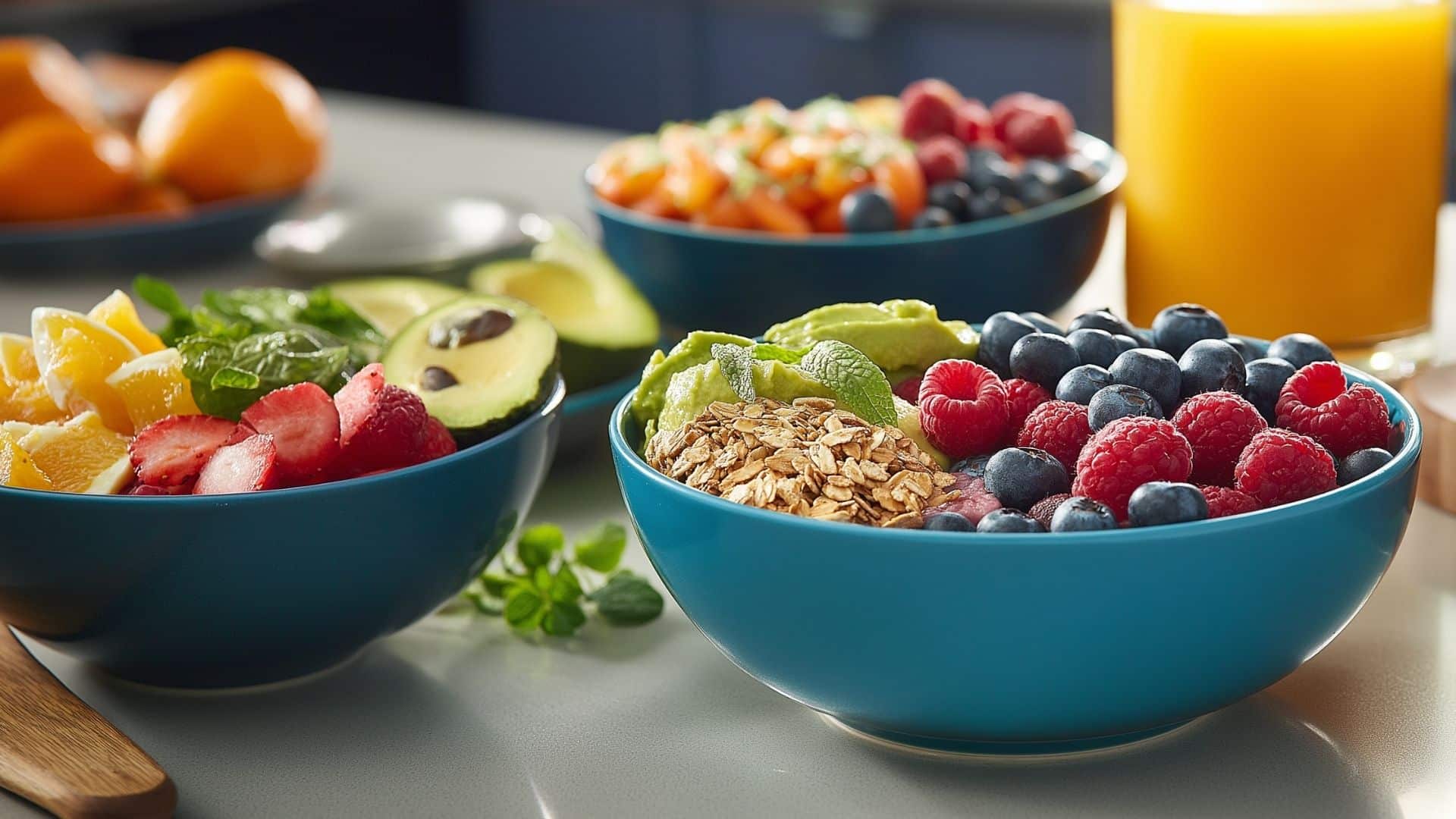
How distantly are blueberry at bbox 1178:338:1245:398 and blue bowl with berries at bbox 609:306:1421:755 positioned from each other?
90 millimetres

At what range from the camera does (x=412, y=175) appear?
2018 millimetres

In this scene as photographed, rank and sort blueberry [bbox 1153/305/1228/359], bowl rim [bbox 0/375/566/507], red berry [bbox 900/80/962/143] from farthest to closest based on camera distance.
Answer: red berry [bbox 900/80/962/143]
blueberry [bbox 1153/305/1228/359]
bowl rim [bbox 0/375/566/507]

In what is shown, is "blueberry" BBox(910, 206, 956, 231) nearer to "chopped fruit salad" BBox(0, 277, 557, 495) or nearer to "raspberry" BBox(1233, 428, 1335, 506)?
"chopped fruit salad" BBox(0, 277, 557, 495)

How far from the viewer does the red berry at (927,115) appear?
1.35 m

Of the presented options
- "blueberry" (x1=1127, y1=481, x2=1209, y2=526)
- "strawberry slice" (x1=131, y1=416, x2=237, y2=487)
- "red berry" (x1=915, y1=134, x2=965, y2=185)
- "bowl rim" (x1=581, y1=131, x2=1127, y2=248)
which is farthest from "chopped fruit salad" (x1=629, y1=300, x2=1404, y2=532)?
"red berry" (x1=915, y1=134, x2=965, y2=185)

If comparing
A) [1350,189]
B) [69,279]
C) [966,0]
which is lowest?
[966,0]

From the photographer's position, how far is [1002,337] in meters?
0.82

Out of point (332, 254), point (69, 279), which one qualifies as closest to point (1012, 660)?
point (332, 254)

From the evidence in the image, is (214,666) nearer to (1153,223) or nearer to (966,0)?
(1153,223)

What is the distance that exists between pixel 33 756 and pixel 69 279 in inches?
40.9

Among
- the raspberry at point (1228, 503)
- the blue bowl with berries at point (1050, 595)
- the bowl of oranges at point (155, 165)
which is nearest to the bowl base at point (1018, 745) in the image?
the blue bowl with berries at point (1050, 595)

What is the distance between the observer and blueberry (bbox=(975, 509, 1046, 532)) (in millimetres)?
652

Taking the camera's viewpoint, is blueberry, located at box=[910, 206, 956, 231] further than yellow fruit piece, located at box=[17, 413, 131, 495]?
Yes

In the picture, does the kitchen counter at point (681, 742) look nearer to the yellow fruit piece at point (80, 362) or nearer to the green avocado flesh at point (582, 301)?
the yellow fruit piece at point (80, 362)
